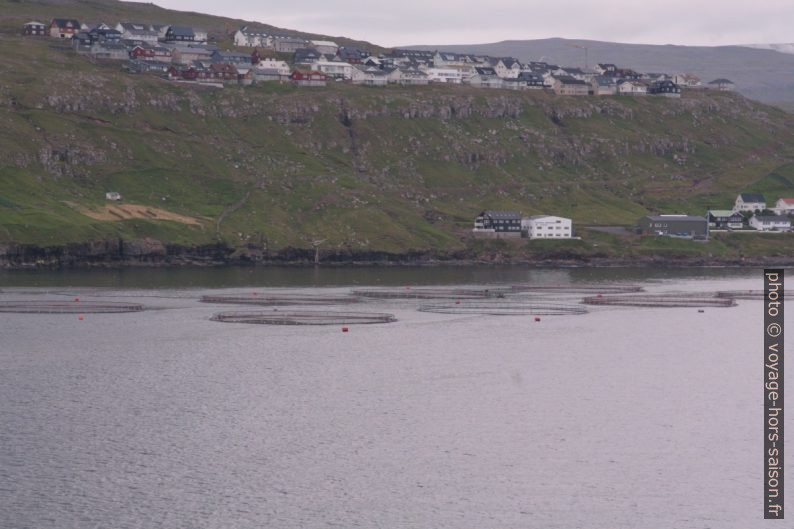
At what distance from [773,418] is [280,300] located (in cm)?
8692

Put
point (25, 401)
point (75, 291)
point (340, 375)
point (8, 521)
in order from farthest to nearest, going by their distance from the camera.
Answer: point (75, 291), point (340, 375), point (25, 401), point (8, 521)

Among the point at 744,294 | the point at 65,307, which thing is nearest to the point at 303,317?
the point at 65,307

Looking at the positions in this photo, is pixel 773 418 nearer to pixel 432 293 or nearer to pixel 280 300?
pixel 280 300

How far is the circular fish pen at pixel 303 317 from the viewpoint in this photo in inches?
6117

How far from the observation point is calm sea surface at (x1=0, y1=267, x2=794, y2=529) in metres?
76.9

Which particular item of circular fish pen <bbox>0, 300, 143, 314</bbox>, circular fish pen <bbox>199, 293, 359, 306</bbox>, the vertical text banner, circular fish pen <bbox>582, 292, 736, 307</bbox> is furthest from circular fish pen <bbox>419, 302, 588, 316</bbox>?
circular fish pen <bbox>0, 300, 143, 314</bbox>

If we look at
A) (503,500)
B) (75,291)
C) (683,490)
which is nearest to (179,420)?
(503,500)

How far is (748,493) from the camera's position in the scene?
8106 centimetres

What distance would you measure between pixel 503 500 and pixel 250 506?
53.7 feet

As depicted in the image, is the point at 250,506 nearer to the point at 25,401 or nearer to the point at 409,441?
the point at 409,441

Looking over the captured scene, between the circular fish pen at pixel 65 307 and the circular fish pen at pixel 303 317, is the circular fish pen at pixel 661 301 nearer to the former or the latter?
the circular fish pen at pixel 303 317

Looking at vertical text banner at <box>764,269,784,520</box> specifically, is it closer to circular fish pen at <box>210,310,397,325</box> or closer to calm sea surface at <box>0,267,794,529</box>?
calm sea surface at <box>0,267,794,529</box>

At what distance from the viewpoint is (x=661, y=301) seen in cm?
18425

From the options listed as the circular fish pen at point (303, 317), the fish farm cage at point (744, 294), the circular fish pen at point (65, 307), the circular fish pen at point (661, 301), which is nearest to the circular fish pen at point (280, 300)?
the circular fish pen at point (303, 317)
